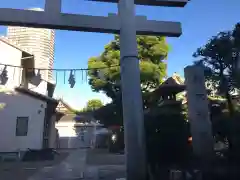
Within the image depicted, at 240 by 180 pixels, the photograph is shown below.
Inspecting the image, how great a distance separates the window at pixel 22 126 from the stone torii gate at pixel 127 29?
10134mm

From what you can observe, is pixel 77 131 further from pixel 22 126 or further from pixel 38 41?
pixel 22 126

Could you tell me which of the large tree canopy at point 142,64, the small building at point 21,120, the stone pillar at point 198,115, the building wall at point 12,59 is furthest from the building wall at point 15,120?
the stone pillar at point 198,115

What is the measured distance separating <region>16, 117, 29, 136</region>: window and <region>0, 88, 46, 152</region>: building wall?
0.59 feet

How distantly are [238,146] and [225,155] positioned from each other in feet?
1.31

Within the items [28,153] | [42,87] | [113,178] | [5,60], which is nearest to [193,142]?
[113,178]

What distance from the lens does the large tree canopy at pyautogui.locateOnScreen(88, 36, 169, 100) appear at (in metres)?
19.4

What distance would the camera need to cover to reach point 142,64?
1902 centimetres

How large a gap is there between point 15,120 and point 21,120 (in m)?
0.34

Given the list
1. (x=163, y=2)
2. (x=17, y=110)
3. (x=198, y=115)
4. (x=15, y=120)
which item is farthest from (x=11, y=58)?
(x=198, y=115)

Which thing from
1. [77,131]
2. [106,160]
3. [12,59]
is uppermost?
[12,59]

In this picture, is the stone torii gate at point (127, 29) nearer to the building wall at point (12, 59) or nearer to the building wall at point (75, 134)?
the building wall at point (12, 59)

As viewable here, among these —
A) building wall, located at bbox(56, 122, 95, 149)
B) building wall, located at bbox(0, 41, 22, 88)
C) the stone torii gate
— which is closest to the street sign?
the stone torii gate

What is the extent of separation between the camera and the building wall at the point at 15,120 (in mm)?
15641

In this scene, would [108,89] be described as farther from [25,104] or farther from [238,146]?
[238,146]
